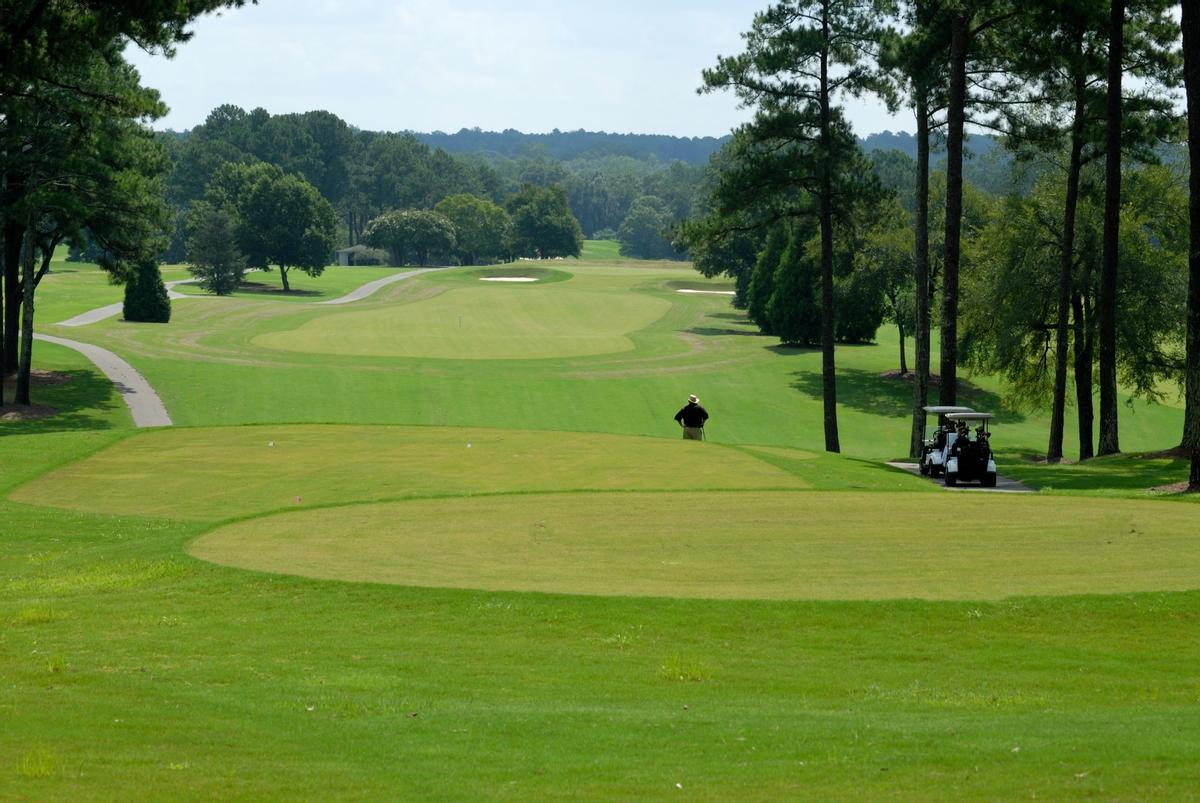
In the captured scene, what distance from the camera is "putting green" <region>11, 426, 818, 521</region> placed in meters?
28.2

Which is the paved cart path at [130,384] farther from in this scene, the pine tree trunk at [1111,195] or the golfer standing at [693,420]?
the pine tree trunk at [1111,195]

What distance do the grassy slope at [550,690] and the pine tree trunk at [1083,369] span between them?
26.9 metres

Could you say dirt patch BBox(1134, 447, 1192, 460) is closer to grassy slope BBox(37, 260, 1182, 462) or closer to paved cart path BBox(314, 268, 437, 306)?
grassy slope BBox(37, 260, 1182, 462)

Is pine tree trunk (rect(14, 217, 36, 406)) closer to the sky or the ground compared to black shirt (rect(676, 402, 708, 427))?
closer to the sky

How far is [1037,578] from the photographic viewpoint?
17.1 m

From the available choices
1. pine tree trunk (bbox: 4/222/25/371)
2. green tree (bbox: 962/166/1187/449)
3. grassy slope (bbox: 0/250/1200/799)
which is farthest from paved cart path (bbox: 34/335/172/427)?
green tree (bbox: 962/166/1187/449)

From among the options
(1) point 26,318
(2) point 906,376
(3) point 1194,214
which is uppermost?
(3) point 1194,214

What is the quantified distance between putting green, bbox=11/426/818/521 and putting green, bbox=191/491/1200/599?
14.6 ft

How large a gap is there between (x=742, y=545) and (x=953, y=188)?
23.6 meters

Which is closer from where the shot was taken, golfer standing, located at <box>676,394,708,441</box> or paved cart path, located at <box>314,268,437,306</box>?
golfer standing, located at <box>676,394,708,441</box>

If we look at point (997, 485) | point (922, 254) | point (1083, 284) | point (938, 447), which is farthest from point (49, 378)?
point (1083, 284)

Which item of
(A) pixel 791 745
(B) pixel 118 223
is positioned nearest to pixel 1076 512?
(A) pixel 791 745

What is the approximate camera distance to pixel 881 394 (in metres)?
72.6

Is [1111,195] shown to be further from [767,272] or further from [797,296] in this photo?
[767,272]
